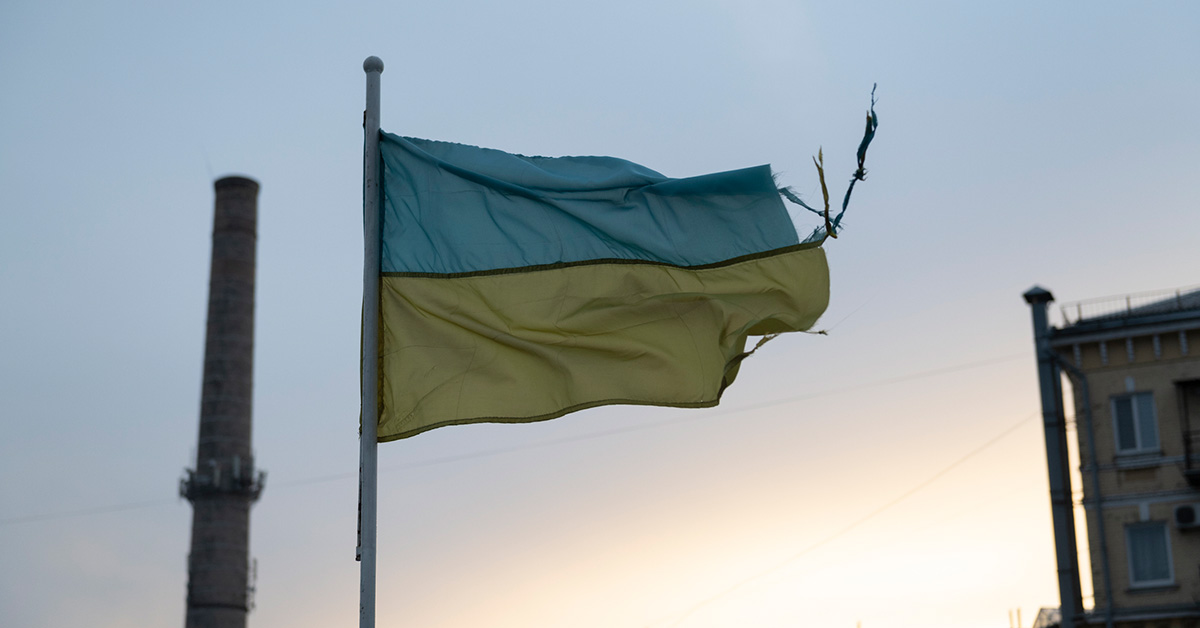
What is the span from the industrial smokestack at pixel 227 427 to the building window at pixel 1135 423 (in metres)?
36.7

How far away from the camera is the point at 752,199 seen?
29.0 ft

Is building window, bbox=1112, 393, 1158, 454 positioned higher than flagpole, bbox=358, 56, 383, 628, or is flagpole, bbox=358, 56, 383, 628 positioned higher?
building window, bbox=1112, 393, 1158, 454

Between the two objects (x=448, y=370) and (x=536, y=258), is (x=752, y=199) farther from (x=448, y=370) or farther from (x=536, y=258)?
(x=448, y=370)

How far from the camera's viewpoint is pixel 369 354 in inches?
309

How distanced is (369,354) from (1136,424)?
2880 cm

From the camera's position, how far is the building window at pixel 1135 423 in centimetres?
3275

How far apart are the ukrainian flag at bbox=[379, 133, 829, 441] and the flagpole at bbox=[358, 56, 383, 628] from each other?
17 cm

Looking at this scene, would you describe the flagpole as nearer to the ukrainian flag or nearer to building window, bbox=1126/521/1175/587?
the ukrainian flag

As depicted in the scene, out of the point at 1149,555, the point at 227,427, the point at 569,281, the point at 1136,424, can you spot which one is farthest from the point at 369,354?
the point at 227,427

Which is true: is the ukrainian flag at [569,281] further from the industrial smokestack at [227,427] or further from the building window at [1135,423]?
the industrial smokestack at [227,427]

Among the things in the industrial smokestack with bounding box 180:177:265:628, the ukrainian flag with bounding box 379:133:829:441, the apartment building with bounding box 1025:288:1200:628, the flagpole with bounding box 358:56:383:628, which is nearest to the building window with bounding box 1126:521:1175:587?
the apartment building with bounding box 1025:288:1200:628

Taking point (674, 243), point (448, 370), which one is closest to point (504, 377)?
point (448, 370)

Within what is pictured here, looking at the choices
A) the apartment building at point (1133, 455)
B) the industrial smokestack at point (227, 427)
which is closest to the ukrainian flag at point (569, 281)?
the apartment building at point (1133, 455)

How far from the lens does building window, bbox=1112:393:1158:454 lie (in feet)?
107
